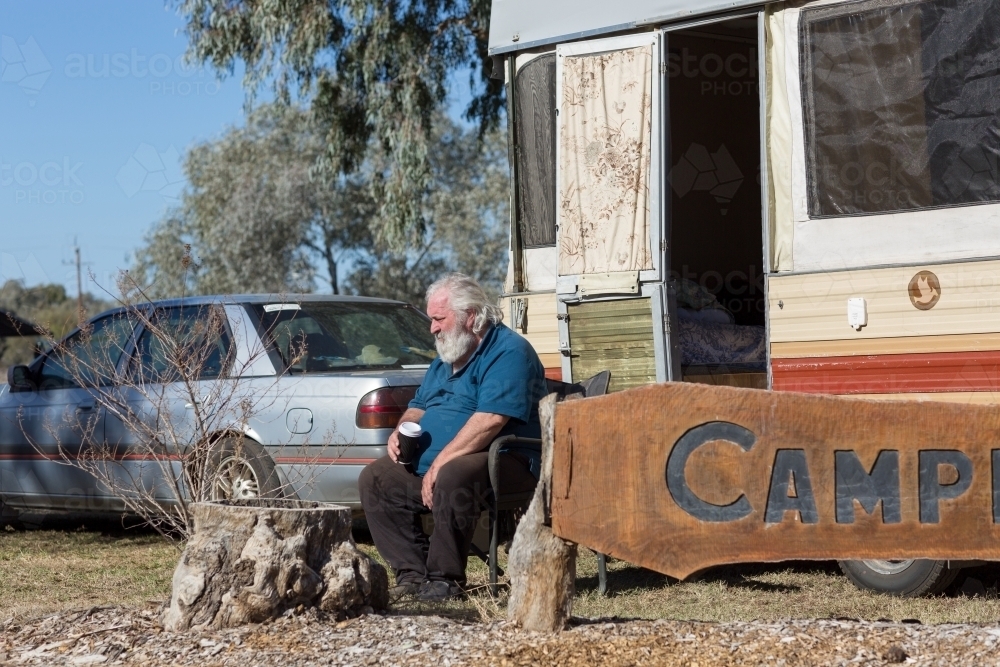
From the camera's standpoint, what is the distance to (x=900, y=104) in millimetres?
5281

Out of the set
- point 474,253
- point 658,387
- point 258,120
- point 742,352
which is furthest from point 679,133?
point 258,120

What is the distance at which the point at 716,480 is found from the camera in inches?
139

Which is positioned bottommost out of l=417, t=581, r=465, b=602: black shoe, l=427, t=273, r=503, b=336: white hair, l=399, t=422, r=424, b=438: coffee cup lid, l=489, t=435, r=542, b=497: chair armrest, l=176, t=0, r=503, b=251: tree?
l=417, t=581, r=465, b=602: black shoe

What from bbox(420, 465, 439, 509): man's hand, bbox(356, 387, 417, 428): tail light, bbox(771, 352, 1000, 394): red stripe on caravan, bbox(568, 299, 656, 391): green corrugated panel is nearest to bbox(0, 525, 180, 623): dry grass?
bbox(420, 465, 439, 509): man's hand

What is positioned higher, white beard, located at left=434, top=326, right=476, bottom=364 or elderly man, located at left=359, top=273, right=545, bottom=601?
white beard, located at left=434, top=326, right=476, bottom=364

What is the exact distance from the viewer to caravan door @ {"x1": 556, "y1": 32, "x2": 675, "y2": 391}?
5.90m

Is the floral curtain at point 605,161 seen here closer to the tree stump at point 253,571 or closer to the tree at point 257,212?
the tree stump at point 253,571

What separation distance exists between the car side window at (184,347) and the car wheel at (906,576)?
115 inches

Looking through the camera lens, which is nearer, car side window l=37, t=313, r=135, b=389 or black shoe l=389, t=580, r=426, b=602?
black shoe l=389, t=580, r=426, b=602

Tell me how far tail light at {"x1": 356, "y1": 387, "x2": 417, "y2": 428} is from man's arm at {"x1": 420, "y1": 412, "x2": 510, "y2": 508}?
1.25 meters

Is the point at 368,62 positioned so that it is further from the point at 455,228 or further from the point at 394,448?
the point at 455,228

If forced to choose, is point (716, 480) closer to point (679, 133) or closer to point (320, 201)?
point (679, 133)

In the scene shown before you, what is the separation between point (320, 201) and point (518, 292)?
23.3 metres

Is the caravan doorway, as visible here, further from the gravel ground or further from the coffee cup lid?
the gravel ground
